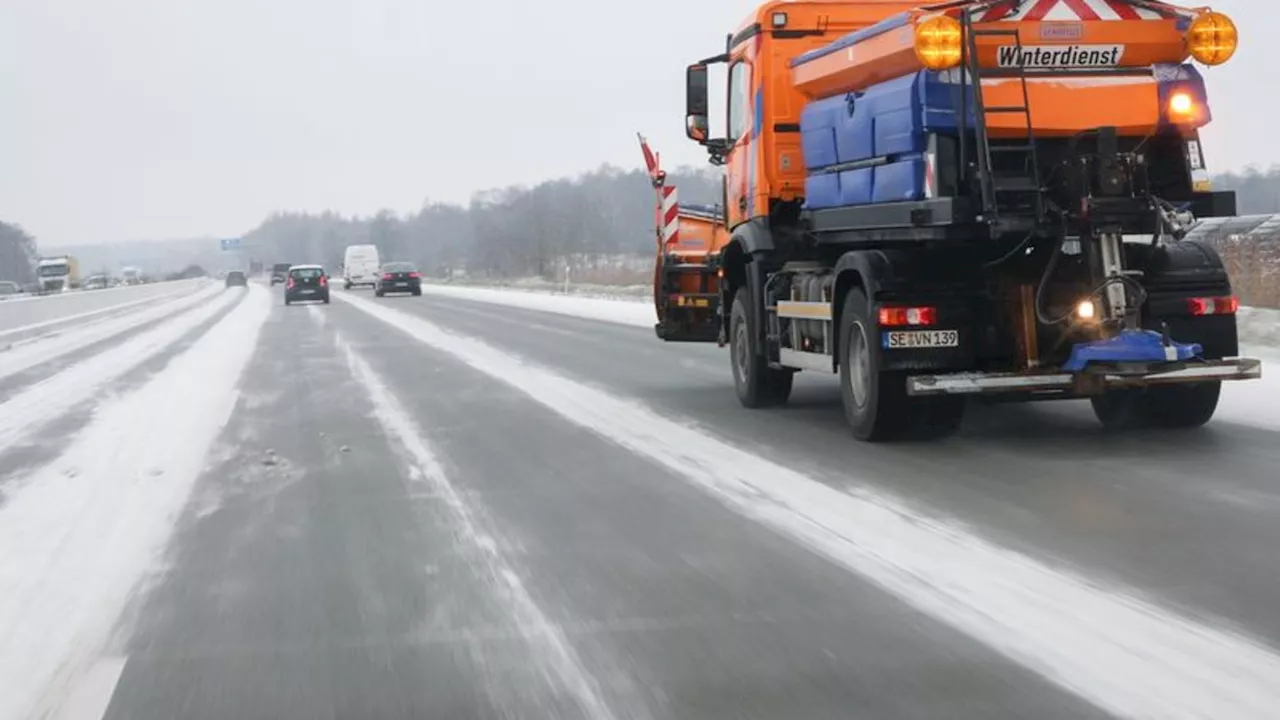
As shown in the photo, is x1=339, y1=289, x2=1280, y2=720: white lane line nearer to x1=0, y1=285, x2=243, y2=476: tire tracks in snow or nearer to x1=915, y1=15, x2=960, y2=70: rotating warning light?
x1=915, y1=15, x2=960, y2=70: rotating warning light

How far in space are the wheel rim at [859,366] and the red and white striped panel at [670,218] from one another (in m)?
6.38

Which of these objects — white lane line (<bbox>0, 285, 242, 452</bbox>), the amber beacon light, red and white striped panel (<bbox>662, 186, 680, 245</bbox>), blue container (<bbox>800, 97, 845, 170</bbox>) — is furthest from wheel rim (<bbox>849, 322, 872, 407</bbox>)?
white lane line (<bbox>0, 285, 242, 452</bbox>)

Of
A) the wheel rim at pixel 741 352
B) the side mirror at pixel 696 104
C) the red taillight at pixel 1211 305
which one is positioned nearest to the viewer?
the red taillight at pixel 1211 305

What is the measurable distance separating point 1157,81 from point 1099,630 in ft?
18.2

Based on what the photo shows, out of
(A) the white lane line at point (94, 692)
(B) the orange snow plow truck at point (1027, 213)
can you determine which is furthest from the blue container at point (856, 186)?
(A) the white lane line at point (94, 692)

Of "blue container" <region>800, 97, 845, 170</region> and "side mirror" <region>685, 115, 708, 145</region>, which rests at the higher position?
"side mirror" <region>685, 115, 708, 145</region>

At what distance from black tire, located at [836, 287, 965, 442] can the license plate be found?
133mm

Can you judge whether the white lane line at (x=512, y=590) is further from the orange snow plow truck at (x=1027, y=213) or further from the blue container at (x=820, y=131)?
the blue container at (x=820, y=131)

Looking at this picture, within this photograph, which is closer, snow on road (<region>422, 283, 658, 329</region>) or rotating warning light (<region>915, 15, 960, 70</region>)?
rotating warning light (<region>915, 15, 960, 70</region>)

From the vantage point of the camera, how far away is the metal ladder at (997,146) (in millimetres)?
9320

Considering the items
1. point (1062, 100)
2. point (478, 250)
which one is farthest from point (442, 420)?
point (478, 250)

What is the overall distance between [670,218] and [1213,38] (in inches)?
330

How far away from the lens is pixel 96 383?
737 inches

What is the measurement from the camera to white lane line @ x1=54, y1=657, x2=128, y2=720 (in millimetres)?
4836
